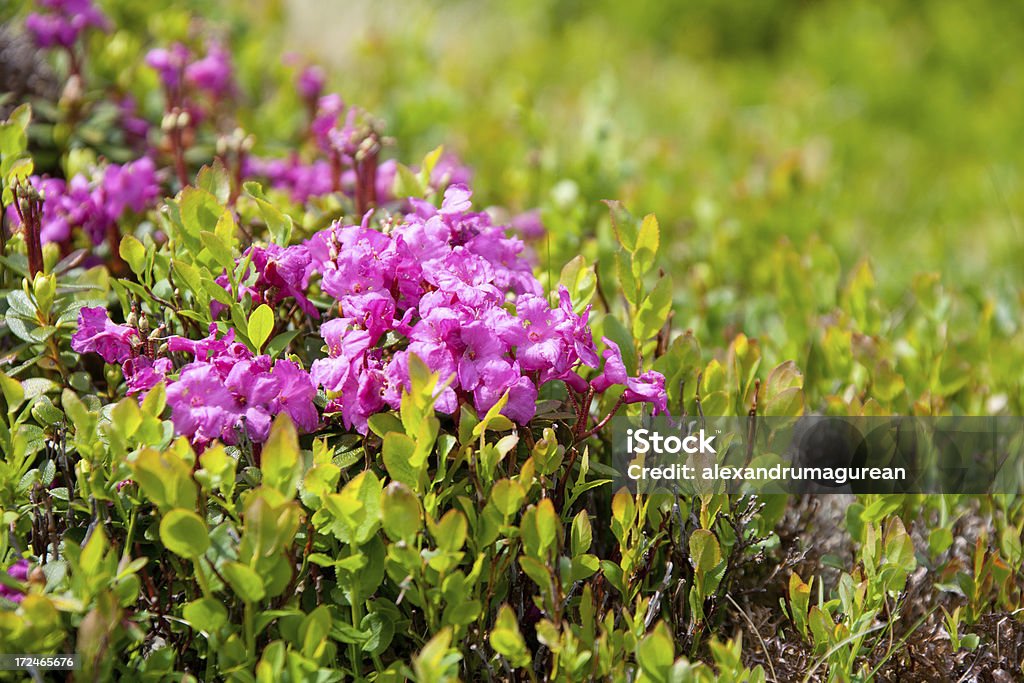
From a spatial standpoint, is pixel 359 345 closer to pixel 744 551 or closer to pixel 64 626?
pixel 64 626

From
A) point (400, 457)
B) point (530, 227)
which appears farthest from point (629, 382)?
point (530, 227)

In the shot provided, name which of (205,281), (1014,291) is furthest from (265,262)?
(1014,291)

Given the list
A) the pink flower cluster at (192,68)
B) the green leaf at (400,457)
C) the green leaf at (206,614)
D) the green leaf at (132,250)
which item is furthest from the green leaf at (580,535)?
the pink flower cluster at (192,68)

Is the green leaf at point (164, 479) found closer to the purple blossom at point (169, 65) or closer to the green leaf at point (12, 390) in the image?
the green leaf at point (12, 390)

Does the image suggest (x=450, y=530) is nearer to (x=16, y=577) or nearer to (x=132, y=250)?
(x=16, y=577)

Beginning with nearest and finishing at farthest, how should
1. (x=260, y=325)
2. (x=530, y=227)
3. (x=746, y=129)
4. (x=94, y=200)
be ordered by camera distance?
(x=260, y=325) → (x=94, y=200) → (x=530, y=227) → (x=746, y=129)

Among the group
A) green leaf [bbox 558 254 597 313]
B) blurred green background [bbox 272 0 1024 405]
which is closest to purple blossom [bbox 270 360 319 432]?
green leaf [bbox 558 254 597 313]
